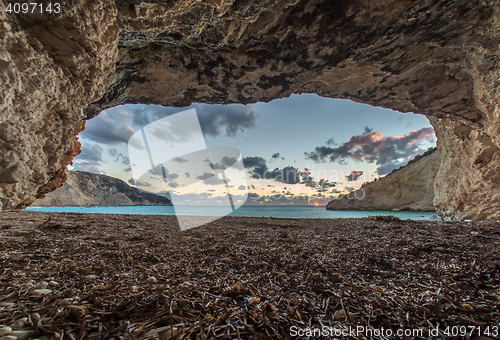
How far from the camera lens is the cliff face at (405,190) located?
2298 cm

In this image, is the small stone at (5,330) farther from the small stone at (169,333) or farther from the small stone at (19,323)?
the small stone at (169,333)

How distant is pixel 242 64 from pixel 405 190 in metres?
32.3

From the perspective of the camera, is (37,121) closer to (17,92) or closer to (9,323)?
(17,92)

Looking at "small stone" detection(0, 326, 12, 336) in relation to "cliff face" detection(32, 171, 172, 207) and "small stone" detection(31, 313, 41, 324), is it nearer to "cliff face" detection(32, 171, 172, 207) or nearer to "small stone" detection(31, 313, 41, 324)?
"small stone" detection(31, 313, 41, 324)

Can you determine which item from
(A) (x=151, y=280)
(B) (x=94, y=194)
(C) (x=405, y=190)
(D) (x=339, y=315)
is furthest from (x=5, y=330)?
(B) (x=94, y=194)

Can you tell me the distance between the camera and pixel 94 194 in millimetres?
61031

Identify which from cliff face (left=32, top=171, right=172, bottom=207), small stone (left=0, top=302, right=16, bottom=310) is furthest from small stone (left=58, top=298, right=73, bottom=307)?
cliff face (left=32, top=171, right=172, bottom=207)

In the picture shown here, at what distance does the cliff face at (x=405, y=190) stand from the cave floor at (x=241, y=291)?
25228mm

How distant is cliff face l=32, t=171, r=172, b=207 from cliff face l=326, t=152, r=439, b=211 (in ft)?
167

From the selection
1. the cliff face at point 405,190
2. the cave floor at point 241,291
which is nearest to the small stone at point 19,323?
the cave floor at point 241,291

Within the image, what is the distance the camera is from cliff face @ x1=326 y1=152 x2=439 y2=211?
75.4ft

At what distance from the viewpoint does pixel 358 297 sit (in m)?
1.53

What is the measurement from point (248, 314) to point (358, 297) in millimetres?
1033

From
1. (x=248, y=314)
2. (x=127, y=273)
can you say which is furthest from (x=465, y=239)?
(x=127, y=273)
